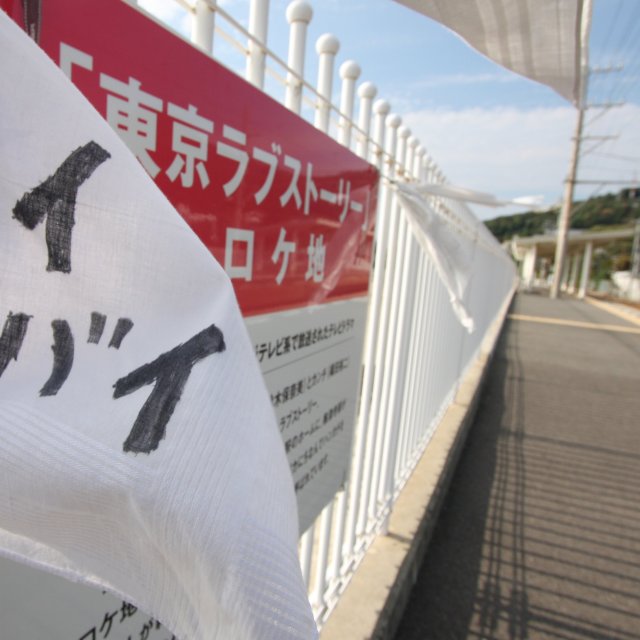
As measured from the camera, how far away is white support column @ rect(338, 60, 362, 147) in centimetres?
180

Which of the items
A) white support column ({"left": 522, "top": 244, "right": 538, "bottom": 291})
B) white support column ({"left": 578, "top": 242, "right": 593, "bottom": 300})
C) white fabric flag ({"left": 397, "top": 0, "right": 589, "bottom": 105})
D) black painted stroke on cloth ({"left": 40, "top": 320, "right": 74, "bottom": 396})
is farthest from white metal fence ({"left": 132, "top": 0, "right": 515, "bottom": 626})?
white support column ({"left": 522, "top": 244, "right": 538, "bottom": 291})

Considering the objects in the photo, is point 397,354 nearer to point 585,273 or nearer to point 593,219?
point 585,273

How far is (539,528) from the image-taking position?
11.1 feet

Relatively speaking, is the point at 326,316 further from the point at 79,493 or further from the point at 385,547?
the point at 385,547

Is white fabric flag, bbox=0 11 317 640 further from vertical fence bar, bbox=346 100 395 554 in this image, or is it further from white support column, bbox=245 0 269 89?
vertical fence bar, bbox=346 100 395 554

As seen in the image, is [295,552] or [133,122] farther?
[133,122]

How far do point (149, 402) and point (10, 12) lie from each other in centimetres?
52

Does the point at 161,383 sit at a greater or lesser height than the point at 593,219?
lesser

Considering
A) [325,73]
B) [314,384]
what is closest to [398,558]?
[314,384]

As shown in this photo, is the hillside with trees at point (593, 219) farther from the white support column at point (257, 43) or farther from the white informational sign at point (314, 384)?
the white support column at point (257, 43)

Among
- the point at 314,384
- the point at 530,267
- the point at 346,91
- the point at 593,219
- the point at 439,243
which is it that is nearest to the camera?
the point at 314,384

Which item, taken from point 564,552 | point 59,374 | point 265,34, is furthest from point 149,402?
point 564,552

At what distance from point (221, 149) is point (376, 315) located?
1395 millimetres

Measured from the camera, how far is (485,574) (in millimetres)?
2877
